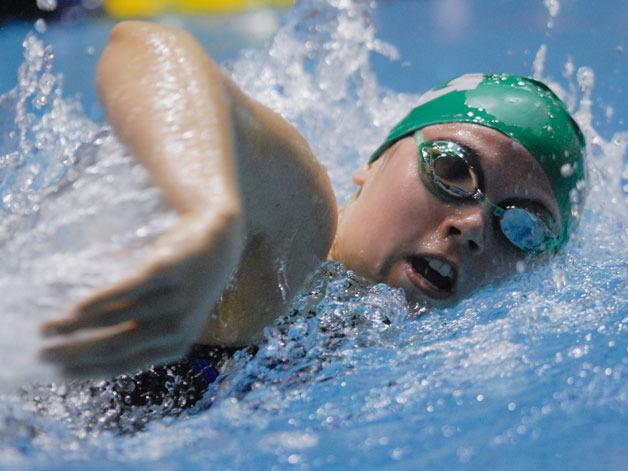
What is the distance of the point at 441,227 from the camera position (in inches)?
58.1

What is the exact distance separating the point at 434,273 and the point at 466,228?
105 mm

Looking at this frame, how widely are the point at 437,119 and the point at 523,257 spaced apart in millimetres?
311

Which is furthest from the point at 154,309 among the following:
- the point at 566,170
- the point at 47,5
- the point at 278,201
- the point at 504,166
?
the point at 47,5

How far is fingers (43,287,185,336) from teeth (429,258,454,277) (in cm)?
76

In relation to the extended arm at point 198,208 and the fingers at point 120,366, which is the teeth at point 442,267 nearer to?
the extended arm at point 198,208

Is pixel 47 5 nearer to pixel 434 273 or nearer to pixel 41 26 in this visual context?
pixel 41 26

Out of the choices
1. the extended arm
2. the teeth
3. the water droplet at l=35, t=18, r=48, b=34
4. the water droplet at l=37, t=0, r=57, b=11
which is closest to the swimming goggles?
the teeth

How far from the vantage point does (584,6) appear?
4.48m

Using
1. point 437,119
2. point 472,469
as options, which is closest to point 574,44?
point 437,119

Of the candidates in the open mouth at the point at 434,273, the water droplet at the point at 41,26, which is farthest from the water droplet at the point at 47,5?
the open mouth at the point at 434,273

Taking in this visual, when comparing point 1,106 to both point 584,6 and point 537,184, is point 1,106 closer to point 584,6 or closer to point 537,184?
point 537,184

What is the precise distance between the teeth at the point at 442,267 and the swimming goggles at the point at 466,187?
11 cm

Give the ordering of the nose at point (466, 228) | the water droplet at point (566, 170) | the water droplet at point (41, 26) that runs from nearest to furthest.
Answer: the nose at point (466, 228) < the water droplet at point (566, 170) < the water droplet at point (41, 26)

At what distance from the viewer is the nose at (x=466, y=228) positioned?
147cm
